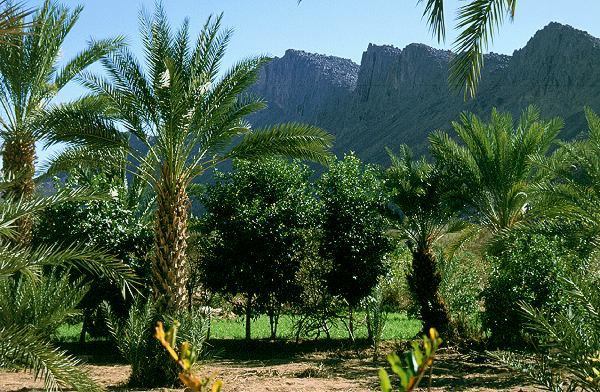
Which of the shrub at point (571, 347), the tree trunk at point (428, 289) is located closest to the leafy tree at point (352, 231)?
the tree trunk at point (428, 289)

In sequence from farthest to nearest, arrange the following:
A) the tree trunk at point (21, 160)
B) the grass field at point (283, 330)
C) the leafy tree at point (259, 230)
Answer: the grass field at point (283, 330) < the leafy tree at point (259, 230) < the tree trunk at point (21, 160)

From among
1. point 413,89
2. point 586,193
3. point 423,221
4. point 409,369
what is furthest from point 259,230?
point 413,89

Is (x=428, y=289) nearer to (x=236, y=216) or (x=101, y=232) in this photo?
(x=236, y=216)

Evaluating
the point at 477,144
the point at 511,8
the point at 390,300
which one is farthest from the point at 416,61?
the point at 511,8

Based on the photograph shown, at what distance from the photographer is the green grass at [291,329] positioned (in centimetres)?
1790

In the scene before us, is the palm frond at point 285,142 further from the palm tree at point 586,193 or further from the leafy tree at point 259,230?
the palm tree at point 586,193

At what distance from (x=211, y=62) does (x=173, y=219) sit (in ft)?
9.69

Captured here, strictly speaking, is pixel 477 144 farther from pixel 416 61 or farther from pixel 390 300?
pixel 416 61

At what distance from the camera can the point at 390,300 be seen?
2577 cm

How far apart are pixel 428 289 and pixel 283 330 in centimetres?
597

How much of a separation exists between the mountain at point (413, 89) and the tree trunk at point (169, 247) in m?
45.7

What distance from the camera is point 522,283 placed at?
10992 millimetres

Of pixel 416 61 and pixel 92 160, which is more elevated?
pixel 416 61

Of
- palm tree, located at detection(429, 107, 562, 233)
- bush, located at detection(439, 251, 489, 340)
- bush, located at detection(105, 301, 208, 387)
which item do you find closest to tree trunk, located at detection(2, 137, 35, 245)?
bush, located at detection(105, 301, 208, 387)
